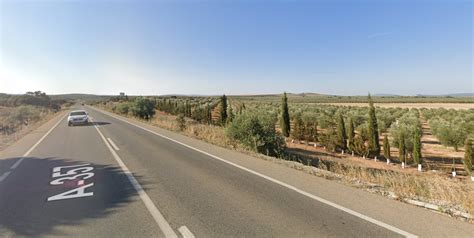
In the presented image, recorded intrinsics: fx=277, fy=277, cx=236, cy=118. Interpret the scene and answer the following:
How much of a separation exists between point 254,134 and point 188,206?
9.31 meters

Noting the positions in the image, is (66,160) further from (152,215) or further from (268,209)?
(268,209)

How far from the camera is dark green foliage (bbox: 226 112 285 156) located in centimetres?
1384

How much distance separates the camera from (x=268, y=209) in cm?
478

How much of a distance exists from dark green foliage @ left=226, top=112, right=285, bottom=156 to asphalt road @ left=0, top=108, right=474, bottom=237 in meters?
5.51

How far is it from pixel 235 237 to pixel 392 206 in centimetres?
294

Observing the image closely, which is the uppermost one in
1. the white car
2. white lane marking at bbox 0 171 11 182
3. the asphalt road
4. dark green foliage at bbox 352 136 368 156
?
the white car

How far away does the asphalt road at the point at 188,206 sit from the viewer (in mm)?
3990

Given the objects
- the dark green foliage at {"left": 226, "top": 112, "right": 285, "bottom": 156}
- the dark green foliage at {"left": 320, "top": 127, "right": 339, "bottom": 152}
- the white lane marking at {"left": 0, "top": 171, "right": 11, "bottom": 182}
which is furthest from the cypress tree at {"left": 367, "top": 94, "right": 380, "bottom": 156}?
the white lane marking at {"left": 0, "top": 171, "right": 11, "bottom": 182}

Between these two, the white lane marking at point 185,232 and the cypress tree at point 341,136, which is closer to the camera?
the white lane marking at point 185,232

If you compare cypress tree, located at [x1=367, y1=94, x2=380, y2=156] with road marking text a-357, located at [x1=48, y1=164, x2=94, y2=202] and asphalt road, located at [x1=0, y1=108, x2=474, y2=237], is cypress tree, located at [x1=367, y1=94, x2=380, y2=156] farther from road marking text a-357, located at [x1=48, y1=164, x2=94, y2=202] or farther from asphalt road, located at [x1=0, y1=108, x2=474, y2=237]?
road marking text a-357, located at [x1=48, y1=164, x2=94, y2=202]

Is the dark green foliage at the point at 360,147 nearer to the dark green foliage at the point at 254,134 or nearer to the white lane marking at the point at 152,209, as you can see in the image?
the dark green foliage at the point at 254,134

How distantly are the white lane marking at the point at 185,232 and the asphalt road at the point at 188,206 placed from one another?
0.01 meters

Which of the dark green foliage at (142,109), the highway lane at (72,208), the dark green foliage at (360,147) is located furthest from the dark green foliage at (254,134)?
the dark green foliage at (142,109)

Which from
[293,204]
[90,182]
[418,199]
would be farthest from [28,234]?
[418,199]
